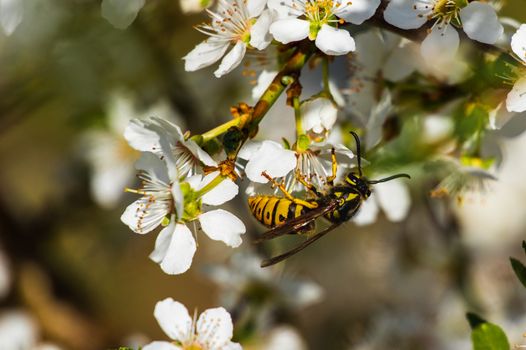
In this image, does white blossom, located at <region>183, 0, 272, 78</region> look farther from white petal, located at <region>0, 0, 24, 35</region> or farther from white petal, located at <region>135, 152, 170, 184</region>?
white petal, located at <region>0, 0, 24, 35</region>

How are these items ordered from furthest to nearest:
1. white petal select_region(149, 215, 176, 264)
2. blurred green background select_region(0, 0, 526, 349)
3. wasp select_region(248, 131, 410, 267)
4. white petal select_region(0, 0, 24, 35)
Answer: blurred green background select_region(0, 0, 526, 349), white petal select_region(0, 0, 24, 35), wasp select_region(248, 131, 410, 267), white petal select_region(149, 215, 176, 264)

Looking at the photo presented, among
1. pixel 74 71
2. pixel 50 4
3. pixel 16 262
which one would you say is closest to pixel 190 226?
pixel 50 4

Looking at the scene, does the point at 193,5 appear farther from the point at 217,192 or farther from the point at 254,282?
the point at 254,282

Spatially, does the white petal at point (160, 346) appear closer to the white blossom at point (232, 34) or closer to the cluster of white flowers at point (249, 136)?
the cluster of white flowers at point (249, 136)

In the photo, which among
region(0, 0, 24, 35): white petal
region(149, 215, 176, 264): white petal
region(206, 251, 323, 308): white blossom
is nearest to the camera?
region(149, 215, 176, 264): white petal

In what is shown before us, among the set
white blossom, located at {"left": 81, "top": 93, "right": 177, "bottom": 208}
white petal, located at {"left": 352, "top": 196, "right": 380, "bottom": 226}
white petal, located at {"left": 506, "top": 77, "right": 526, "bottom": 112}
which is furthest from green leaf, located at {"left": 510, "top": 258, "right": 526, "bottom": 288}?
white blossom, located at {"left": 81, "top": 93, "right": 177, "bottom": 208}

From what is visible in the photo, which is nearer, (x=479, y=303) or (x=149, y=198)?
(x=149, y=198)

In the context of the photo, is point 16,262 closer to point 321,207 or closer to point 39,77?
point 39,77

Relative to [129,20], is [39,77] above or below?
below
